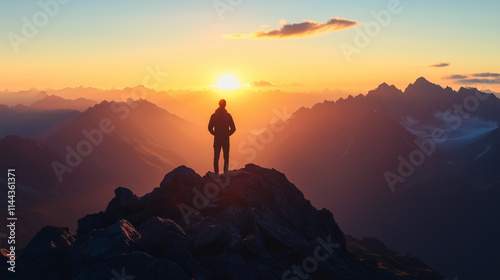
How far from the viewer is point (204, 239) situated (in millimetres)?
24719

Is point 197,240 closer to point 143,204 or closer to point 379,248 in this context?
point 143,204

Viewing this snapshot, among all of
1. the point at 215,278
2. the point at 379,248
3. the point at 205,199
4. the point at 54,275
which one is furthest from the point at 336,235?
the point at 379,248

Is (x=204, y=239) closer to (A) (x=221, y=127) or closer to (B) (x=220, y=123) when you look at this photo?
(A) (x=221, y=127)

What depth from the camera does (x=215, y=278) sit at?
22031mm

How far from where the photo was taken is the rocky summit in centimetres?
2059
